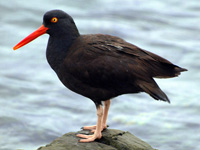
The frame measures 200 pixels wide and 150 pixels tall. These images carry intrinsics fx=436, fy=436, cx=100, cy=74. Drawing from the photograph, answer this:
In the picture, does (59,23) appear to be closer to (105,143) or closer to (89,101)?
(105,143)

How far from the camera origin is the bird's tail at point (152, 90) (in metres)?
7.04

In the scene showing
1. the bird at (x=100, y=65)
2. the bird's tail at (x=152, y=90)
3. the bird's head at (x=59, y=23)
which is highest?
the bird's head at (x=59, y=23)

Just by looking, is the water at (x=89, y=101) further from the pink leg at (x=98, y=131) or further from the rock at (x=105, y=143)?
the pink leg at (x=98, y=131)

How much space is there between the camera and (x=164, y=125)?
12.1 m

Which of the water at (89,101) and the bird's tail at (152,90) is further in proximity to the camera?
the water at (89,101)

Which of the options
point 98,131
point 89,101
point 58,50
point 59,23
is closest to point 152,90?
point 98,131

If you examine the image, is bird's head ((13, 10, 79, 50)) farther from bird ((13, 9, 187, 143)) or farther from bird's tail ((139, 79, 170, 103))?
bird's tail ((139, 79, 170, 103))

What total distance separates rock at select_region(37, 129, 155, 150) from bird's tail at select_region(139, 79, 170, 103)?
3.72 feet

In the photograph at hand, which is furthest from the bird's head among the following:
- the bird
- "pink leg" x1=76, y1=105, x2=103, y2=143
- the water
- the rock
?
the water

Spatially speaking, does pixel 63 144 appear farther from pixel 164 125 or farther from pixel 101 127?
pixel 164 125

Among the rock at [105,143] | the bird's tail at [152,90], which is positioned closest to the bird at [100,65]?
the bird's tail at [152,90]

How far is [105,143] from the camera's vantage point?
25.5 feet

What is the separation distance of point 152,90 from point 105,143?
1.41 m

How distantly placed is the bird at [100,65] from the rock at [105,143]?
0.15 meters
